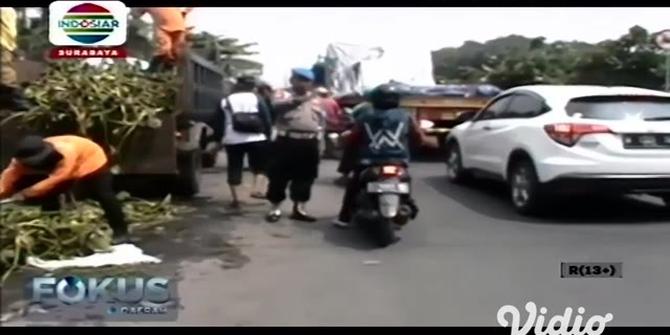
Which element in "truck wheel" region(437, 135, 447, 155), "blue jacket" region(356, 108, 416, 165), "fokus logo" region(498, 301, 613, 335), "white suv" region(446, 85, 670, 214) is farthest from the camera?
"truck wheel" region(437, 135, 447, 155)

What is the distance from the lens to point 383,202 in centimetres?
500

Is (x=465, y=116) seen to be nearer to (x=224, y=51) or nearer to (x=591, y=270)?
(x=224, y=51)

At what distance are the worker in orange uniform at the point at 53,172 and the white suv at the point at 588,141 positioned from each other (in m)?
2.80

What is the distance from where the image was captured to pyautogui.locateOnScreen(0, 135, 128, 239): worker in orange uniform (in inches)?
166

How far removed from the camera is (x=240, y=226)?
205 inches

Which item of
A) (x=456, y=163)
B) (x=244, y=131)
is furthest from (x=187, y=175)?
(x=456, y=163)

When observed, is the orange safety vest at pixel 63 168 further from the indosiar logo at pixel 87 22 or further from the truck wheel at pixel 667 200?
the truck wheel at pixel 667 200

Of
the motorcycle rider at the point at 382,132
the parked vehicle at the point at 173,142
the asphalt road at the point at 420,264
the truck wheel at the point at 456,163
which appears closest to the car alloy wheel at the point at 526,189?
the asphalt road at the point at 420,264

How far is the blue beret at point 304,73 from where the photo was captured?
506 cm

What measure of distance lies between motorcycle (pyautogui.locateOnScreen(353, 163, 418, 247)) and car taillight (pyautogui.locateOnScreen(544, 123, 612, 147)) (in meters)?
1.08

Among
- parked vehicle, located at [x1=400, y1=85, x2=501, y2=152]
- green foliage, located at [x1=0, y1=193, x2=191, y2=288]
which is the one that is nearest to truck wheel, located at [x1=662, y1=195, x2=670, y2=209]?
parked vehicle, located at [x1=400, y1=85, x2=501, y2=152]

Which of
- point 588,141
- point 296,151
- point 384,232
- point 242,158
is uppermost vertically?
point 588,141

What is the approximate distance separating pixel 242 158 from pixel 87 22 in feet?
6.12

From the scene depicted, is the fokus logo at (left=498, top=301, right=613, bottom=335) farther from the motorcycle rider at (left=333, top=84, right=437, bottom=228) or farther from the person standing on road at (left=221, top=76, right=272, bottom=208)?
the person standing on road at (left=221, top=76, right=272, bottom=208)
